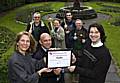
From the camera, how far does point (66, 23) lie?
1171 centimetres

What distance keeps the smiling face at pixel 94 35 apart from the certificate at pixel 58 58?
1.35ft

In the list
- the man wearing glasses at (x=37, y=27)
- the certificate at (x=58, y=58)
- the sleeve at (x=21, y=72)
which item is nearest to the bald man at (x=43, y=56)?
the certificate at (x=58, y=58)

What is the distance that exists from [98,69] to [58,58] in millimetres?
638

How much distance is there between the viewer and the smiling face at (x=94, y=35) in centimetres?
586

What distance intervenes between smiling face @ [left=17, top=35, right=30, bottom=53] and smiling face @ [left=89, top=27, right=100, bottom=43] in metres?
0.99

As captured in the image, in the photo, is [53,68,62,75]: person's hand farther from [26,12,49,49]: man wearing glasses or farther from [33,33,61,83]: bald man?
[26,12,49,49]: man wearing glasses

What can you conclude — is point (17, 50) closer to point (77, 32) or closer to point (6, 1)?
point (77, 32)

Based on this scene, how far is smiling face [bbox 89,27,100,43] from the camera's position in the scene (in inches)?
231

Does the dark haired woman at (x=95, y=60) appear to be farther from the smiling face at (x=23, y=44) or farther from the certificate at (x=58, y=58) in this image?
the smiling face at (x=23, y=44)

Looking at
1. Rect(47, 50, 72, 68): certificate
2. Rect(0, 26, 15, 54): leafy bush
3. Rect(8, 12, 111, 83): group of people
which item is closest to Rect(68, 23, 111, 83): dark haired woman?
Rect(8, 12, 111, 83): group of people

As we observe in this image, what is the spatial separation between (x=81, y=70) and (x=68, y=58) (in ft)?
0.90

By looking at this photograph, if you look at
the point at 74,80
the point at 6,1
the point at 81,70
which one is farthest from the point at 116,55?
the point at 6,1

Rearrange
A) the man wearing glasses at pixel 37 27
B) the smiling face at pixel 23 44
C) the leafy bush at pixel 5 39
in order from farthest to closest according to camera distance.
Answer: the leafy bush at pixel 5 39 → the man wearing glasses at pixel 37 27 → the smiling face at pixel 23 44

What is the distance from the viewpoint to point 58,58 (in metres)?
5.91
